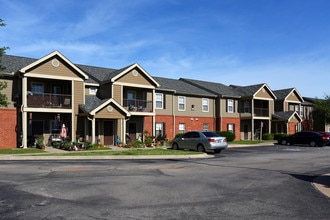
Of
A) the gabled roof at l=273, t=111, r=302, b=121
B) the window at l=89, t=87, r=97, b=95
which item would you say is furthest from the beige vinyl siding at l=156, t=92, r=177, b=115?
the gabled roof at l=273, t=111, r=302, b=121

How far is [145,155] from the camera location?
65.6 feet

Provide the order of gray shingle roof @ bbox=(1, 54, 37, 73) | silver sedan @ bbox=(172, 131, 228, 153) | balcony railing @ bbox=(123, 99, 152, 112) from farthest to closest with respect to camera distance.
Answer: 1. balcony railing @ bbox=(123, 99, 152, 112)
2. gray shingle roof @ bbox=(1, 54, 37, 73)
3. silver sedan @ bbox=(172, 131, 228, 153)

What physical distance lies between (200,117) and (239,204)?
98.3 feet

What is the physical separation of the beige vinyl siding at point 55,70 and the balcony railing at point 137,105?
5576mm

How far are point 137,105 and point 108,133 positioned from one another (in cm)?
381

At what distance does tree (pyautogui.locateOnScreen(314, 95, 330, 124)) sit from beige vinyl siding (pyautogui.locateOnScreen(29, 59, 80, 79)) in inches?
1487

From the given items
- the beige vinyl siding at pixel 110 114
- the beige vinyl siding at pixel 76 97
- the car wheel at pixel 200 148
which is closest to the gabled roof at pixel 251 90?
the beige vinyl siding at pixel 110 114

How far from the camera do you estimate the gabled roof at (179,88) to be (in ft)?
116

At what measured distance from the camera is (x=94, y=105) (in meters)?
27.1

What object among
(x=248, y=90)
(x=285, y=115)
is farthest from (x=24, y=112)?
(x=285, y=115)

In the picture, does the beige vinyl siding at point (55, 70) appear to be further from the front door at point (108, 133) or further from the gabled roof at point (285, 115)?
the gabled roof at point (285, 115)

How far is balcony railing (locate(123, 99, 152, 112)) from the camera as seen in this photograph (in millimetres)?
30397

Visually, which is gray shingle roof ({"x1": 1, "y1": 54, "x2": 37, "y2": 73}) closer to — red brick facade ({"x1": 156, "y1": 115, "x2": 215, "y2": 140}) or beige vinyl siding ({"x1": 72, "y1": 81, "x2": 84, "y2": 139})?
beige vinyl siding ({"x1": 72, "y1": 81, "x2": 84, "y2": 139})

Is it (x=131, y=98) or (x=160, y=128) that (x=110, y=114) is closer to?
(x=131, y=98)
